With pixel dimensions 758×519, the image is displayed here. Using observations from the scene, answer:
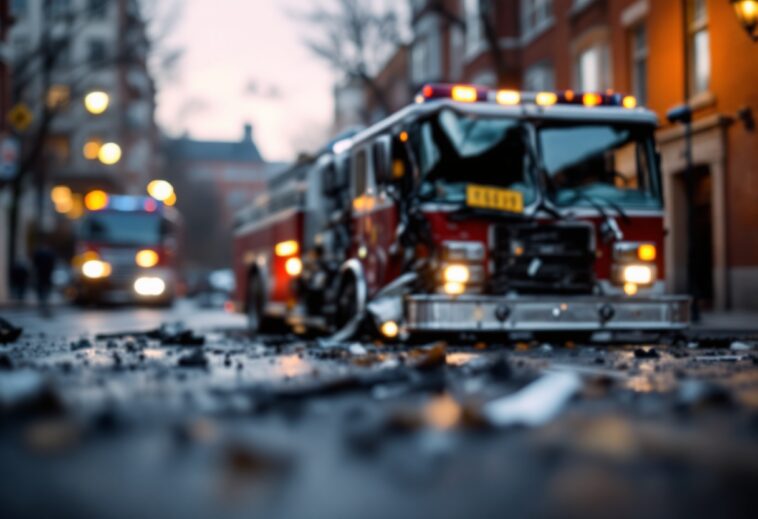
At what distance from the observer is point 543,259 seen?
11.7m

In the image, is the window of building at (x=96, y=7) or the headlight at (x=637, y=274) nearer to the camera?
the headlight at (x=637, y=274)

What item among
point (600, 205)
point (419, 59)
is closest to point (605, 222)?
point (600, 205)

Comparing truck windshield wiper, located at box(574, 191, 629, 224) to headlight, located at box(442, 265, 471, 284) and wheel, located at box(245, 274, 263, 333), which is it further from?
wheel, located at box(245, 274, 263, 333)

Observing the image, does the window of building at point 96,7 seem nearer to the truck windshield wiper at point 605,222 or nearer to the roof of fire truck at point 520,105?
the roof of fire truck at point 520,105

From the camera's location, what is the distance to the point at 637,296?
11750mm

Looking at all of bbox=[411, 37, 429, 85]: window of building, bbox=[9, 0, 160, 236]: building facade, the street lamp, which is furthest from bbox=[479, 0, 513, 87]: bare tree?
bbox=[9, 0, 160, 236]: building facade

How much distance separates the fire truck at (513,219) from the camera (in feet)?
37.3

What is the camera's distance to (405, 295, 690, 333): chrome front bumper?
11023mm

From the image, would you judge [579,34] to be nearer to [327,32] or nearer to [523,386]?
[327,32]

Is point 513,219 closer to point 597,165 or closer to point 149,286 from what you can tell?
point 597,165

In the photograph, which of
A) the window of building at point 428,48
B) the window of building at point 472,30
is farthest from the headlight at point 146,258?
the window of building at point 472,30

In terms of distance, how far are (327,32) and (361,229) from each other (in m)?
24.5

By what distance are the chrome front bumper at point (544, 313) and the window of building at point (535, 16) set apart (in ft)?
63.4


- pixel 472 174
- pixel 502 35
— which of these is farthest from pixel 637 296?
pixel 502 35
